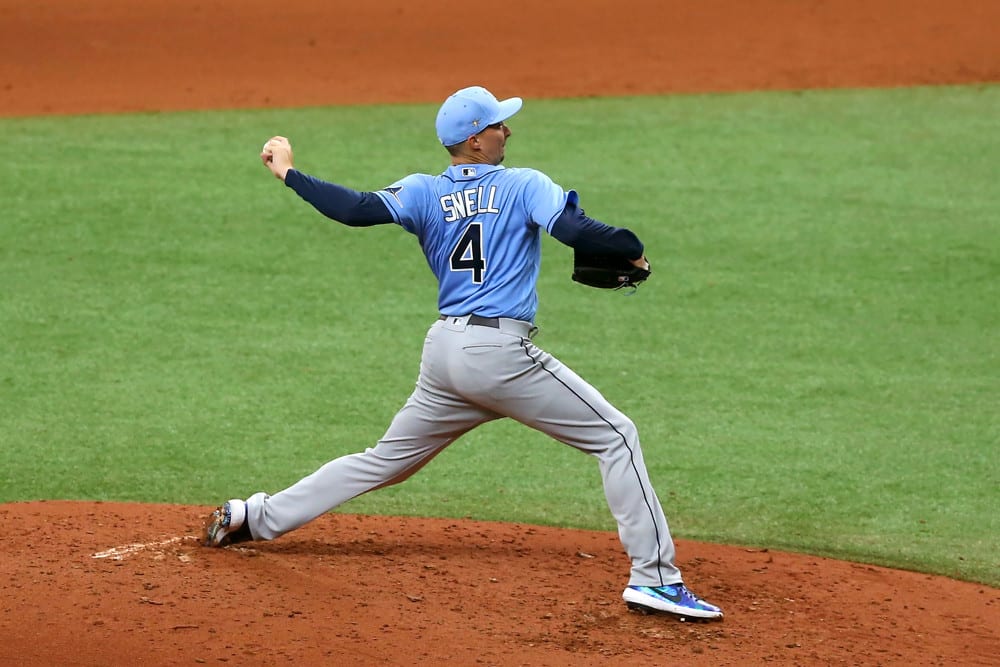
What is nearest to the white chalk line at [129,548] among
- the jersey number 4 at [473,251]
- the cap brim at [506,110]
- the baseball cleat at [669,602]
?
the jersey number 4 at [473,251]

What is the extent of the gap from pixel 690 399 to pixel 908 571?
2090mm

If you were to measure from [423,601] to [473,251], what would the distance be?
1198 millimetres

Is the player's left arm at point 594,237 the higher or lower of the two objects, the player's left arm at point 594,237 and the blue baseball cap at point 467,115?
the lower

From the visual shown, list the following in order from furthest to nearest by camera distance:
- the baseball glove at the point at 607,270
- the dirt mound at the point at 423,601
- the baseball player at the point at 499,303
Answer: the baseball player at the point at 499,303 → the baseball glove at the point at 607,270 → the dirt mound at the point at 423,601

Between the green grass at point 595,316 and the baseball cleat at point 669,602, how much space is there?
44.4 inches

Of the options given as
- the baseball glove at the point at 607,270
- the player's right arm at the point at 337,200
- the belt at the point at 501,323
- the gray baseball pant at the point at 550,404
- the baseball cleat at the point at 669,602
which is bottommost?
the baseball cleat at the point at 669,602

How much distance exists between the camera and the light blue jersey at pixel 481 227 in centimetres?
463

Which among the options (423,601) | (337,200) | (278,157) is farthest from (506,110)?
(423,601)

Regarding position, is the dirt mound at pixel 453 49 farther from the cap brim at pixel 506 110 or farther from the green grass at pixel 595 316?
the cap brim at pixel 506 110

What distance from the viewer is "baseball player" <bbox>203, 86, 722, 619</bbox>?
182 inches

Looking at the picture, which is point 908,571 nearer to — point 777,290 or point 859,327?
point 859,327

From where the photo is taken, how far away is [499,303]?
4637 mm

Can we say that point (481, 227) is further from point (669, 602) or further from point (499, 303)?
point (669, 602)

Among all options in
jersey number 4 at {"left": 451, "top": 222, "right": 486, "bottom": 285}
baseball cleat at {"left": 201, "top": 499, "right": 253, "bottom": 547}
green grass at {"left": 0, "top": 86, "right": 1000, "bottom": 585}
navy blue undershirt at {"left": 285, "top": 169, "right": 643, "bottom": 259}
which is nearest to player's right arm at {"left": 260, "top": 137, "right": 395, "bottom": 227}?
navy blue undershirt at {"left": 285, "top": 169, "right": 643, "bottom": 259}
